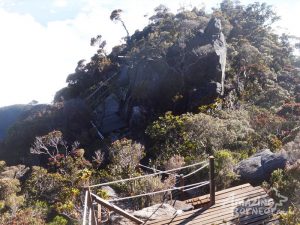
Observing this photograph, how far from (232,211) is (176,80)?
17.9m

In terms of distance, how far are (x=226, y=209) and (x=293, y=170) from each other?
3.56 metres

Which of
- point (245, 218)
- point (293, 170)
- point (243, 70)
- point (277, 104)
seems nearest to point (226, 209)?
point (245, 218)

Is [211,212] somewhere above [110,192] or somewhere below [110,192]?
above

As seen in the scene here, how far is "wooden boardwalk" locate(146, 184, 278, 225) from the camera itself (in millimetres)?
5953

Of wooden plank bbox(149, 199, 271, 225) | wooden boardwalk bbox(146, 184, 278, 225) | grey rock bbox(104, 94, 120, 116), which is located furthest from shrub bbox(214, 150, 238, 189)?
grey rock bbox(104, 94, 120, 116)

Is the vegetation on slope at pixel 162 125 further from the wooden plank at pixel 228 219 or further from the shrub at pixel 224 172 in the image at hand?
the wooden plank at pixel 228 219

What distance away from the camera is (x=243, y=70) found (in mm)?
25312

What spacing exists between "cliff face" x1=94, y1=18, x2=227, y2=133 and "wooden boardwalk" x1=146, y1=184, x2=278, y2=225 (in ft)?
48.8

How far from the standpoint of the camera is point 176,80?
23703 mm

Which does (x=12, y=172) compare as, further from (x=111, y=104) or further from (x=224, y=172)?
(x=224, y=172)

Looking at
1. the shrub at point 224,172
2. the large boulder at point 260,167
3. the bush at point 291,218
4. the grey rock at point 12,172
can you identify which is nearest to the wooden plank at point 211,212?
the bush at point 291,218

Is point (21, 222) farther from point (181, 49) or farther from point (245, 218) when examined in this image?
point (181, 49)

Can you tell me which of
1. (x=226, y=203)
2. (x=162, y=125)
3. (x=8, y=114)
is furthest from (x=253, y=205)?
(x=8, y=114)

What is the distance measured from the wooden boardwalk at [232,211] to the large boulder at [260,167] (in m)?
3.34
